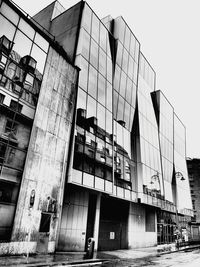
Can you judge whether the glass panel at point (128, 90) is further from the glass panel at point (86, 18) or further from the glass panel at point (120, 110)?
the glass panel at point (86, 18)

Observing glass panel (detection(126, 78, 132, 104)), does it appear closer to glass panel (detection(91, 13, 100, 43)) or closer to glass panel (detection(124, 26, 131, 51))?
glass panel (detection(124, 26, 131, 51))

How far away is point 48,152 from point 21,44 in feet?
28.1

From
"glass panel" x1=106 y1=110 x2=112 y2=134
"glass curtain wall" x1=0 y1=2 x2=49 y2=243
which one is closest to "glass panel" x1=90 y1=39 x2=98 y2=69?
"glass panel" x1=106 y1=110 x2=112 y2=134

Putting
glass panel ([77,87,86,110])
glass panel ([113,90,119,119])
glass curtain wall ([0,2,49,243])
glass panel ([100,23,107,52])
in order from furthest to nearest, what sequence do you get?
glass panel ([113,90,119,119]) < glass panel ([100,23,107,52]) < glass panel ([77,87,86,110]) < glass curtain wall ([0,2,49,243])

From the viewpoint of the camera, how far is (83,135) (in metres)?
19.7

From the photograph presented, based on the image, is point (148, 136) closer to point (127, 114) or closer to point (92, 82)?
point (127, 114)

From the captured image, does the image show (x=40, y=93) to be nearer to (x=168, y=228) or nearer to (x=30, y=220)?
(x=30, y=220)

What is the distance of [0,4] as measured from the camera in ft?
48.6

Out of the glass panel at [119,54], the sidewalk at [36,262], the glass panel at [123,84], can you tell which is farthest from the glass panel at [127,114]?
the sidewalk at [36,262]

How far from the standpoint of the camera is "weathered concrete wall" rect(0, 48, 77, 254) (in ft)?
45.5

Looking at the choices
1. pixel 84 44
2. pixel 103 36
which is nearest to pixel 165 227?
pixel 84 44

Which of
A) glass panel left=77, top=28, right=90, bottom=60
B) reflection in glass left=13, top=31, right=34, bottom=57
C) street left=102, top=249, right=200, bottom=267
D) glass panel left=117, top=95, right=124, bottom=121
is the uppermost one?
glass panel left=77, top=28, right=90, bottom=60

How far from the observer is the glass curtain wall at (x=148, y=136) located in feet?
96.1

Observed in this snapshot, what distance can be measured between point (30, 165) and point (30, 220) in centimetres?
368
